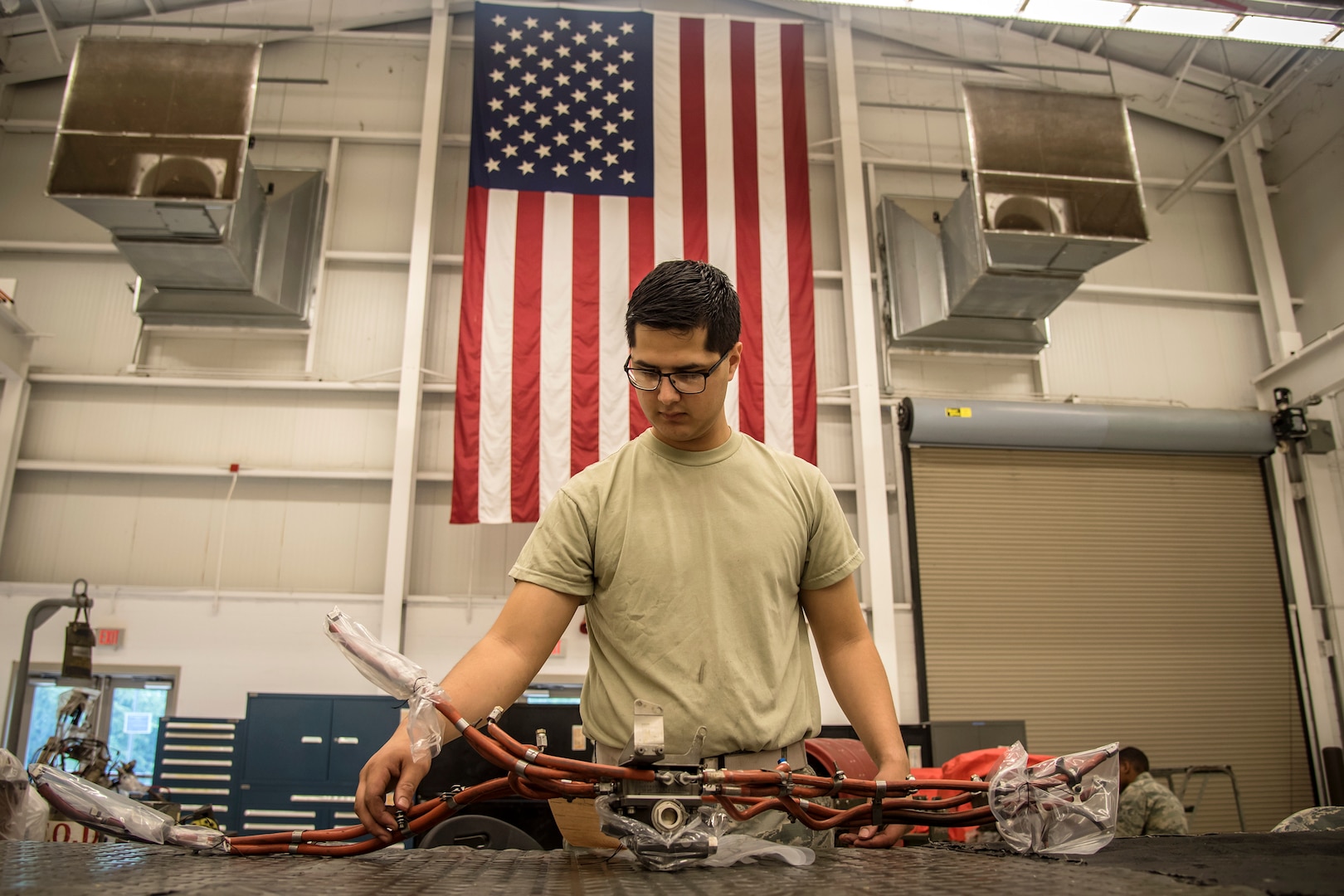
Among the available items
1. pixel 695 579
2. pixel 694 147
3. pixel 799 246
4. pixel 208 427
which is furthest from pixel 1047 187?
pixel 208 427

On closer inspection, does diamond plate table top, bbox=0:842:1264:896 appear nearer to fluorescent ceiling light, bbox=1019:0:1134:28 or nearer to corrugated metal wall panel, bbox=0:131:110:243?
fluorescent ceiling light, bbox=1019:0:1134:28

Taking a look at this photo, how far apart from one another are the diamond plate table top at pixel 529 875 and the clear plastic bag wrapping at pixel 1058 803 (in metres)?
0.04

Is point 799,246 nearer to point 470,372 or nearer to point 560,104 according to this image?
point 560,104

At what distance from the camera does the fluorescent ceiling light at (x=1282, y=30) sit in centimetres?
487

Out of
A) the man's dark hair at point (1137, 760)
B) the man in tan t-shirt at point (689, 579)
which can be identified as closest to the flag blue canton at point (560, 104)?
the man's dark hair at point (1137, 760)

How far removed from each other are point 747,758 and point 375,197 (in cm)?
704

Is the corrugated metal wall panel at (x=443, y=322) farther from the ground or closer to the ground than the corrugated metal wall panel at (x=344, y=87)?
closer to the ground

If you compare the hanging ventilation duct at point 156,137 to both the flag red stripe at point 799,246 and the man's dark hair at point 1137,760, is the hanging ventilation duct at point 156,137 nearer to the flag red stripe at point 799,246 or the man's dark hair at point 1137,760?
the flag red stripe at point 799,246

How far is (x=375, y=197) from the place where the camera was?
23.7ft

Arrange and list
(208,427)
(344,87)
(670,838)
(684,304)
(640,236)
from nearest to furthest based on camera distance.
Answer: (670,838)
(684,304)
(640,236)
(208,427)
(344,87)

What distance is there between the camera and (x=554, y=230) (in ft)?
21.1

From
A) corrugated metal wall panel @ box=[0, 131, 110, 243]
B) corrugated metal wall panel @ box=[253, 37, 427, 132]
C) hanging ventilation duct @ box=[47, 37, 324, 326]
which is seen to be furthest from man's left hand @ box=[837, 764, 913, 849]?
corrugated metal wall panel @ box=[0, 131, 110, 243]

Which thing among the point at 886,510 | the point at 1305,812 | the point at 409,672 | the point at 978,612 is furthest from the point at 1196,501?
the point at 409,672

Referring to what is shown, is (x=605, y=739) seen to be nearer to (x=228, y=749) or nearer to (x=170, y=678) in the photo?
(x=228, y=749)
